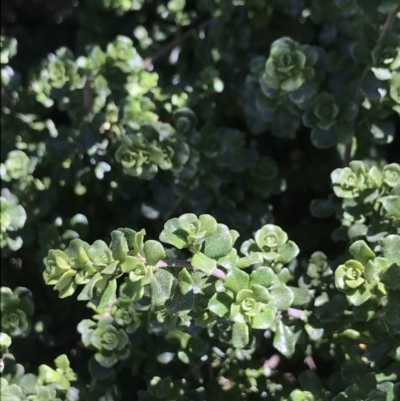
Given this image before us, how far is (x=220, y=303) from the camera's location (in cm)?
88

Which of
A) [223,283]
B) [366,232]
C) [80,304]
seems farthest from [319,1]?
[80,304]

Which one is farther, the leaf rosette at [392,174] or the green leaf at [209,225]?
the leaf rosette at [392,174]

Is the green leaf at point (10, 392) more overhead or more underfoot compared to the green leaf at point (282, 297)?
more underfoot

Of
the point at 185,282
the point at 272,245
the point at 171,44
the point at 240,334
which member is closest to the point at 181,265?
the point at 185,282

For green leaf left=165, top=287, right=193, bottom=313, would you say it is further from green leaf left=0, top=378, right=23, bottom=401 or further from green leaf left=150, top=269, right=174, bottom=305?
green leaf left=0, top=378, right=23, bottom=401

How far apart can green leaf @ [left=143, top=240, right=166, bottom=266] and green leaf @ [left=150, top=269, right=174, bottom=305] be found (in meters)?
0.02

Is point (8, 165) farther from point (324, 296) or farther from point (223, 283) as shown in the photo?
point (324, 296)

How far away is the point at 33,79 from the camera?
1.48m

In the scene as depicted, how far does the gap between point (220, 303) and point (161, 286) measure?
0.11m

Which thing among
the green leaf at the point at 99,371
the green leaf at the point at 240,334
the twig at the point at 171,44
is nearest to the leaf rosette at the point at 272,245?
the green leaf at the point at 240,334

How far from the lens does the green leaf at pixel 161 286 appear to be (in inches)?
32.4

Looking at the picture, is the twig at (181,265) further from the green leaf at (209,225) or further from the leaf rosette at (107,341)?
the leaf rosette at (107,341)

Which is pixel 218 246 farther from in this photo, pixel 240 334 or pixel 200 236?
pixel 240 334

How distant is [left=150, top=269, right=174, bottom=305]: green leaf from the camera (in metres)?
0.82
